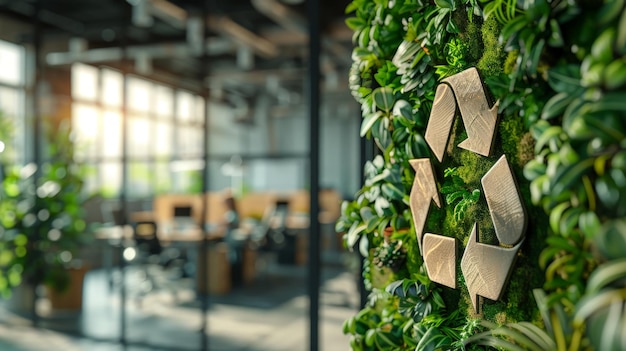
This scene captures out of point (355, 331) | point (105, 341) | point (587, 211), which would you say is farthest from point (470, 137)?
point (105, 341)

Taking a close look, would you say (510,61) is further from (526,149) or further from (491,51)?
(526,149)

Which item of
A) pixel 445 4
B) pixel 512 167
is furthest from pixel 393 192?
pixel 445 4

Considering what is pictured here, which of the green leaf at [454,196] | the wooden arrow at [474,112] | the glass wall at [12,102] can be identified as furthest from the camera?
the glass wall at [12,102]

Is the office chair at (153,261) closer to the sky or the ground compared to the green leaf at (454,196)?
closer to the ground

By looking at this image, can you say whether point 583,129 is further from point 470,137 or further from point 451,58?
point 451,58

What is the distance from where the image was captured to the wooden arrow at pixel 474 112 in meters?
1.50

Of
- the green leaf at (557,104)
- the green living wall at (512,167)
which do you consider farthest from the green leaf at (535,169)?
the green leaf at (557,104)

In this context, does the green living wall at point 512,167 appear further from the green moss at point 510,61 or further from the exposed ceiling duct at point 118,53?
the exposed ceiling duct at point 118,53

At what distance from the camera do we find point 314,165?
297 centimetres

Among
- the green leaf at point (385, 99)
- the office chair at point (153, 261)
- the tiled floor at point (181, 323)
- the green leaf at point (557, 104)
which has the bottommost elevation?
the tiled floor at point (181, 323)

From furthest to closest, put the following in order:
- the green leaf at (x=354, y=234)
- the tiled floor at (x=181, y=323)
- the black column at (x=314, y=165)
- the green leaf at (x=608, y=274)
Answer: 1. the tiled floor at (x=181, y=323)
2. the black column at (x=314, y=165)
3. the green leaf at (x=354, y=234)
4. the green leaf at (x=608, y=274)

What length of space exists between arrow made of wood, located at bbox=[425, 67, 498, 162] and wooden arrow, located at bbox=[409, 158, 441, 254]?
0.07 meters

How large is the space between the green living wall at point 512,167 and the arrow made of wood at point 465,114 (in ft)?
0.10

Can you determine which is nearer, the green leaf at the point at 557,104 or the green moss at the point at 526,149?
the green leaf at the point at 557,104
